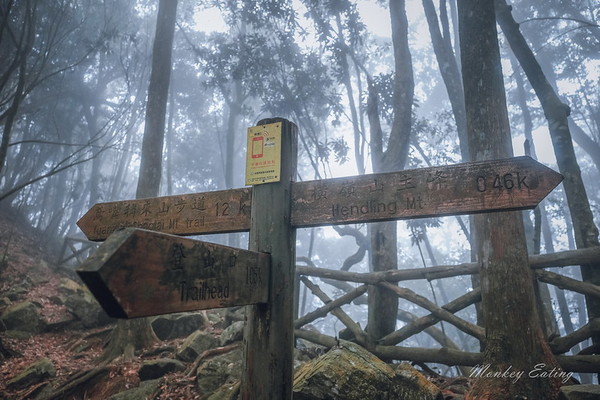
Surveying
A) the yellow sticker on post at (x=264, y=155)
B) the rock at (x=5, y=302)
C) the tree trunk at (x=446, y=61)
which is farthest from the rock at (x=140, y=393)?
the tree trunk at (x=446, y=61)

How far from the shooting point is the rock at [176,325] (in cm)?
693

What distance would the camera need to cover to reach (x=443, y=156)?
41.4 ft

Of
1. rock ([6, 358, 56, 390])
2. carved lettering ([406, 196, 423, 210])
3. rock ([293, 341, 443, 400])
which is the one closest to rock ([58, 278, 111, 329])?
rock ([6, 358, 56, 390])

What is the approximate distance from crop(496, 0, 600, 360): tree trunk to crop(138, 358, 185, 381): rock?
5.60 metres

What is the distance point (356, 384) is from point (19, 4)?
13311mm

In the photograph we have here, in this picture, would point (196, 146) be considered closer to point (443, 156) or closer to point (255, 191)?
point (443, 156)

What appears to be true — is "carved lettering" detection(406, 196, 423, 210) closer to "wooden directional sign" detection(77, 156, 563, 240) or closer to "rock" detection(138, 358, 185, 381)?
"wooden directional sign" detection(77, 156, 563, 240)

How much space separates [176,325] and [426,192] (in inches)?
262

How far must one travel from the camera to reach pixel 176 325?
23.1 feet

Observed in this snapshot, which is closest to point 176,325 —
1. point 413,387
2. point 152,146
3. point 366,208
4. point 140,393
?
point 140,393

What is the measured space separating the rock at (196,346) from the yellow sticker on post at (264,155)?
3945 mm

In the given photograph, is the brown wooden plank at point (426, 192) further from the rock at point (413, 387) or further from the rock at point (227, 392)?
the rock at point (227, 392)

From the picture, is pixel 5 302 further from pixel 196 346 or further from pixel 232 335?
pixel 232 335

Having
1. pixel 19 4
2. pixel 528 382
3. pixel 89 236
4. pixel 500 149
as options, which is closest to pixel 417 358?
pixel 528 382
